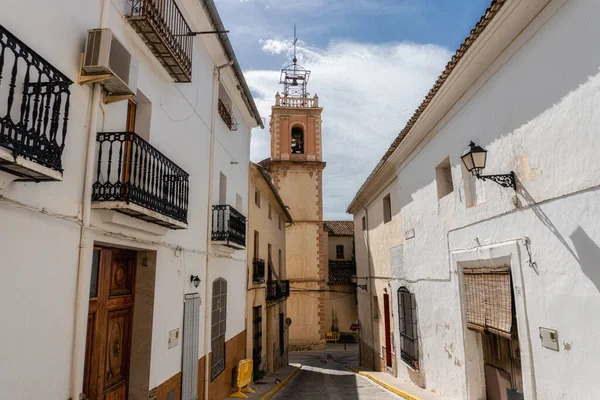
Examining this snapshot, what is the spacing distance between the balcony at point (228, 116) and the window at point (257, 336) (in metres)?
5.39

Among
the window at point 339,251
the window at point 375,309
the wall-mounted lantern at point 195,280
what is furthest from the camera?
the window at point 339,251

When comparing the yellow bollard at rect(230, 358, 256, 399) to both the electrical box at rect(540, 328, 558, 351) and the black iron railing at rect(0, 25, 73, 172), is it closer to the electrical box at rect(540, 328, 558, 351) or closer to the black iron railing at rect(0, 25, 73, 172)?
the electrical box at rect(540, 328, 558, 351)

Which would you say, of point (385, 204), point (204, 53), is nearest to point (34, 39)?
point (204, 53)

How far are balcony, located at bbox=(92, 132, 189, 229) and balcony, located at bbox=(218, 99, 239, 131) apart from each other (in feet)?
12.8

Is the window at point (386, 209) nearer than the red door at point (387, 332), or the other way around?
the red door at point (387, 332)

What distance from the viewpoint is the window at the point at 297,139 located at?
26244mm

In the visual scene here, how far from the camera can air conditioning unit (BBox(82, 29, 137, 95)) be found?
13.3 ft

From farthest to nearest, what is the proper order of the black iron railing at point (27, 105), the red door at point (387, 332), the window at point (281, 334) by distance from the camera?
the window at point (281, 334), the red door at point (387, 332), the black iron railing at point (27, 105)

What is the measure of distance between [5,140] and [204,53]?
5793 mm

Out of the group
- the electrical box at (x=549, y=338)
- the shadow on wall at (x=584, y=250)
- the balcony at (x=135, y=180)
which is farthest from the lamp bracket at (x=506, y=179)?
the balcony at (x=135, y=180)

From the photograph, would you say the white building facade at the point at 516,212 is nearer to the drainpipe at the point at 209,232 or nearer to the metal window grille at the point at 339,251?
the drainpipe at the point at 209,232

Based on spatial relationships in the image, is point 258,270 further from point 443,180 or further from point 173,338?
point 173,338

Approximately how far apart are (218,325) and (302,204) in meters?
16.7

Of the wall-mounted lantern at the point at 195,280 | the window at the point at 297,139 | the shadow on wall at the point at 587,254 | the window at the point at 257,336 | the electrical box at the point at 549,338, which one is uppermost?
the window at the point at 297,139
